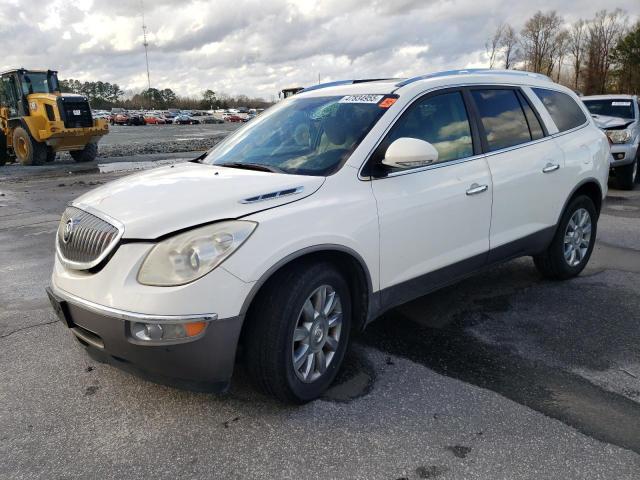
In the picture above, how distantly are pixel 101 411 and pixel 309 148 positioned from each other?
1973 mm

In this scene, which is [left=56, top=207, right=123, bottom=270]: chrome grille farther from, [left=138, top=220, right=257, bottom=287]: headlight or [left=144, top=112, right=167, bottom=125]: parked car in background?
[left=144, top=112, right=167, bottom=125]: parked car in background

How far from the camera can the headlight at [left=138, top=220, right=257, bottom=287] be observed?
8.54 feet

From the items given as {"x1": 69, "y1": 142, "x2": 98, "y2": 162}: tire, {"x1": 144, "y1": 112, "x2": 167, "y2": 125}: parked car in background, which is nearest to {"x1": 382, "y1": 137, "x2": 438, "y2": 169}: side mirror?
{"x1": 69, "y1": 142, "x2": 98, "y2": 162}: tire

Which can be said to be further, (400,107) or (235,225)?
(400,107)

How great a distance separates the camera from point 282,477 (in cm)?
252

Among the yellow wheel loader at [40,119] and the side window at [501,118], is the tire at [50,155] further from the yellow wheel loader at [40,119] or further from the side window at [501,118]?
the side window at [501,118]

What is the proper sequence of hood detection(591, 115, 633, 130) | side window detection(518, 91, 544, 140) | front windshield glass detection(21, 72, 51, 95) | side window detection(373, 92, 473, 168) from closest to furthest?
1. side window detection(373, 92, 473, 168)
2. side window detection(518, 91, 544, 140)
3. hood detection(591, 115, 633, 130)
4. front windshield glass detection(21, 72, 51, 95)

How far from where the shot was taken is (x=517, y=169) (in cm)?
423

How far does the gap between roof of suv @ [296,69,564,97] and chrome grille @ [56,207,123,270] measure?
6.32 ft

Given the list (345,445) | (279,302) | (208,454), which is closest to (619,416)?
(345,445)

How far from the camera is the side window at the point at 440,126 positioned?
3574 millimetres

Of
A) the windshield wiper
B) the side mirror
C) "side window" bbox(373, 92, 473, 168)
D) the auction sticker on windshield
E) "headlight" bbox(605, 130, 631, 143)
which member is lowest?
"headlight" bbox(605, 130, 631, 143)

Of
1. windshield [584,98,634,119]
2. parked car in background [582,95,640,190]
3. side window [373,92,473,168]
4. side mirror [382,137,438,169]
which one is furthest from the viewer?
windshield [584,98,634,119]

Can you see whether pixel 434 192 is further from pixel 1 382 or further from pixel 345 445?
pixel 1 382
